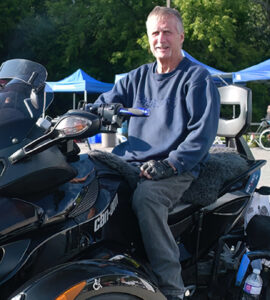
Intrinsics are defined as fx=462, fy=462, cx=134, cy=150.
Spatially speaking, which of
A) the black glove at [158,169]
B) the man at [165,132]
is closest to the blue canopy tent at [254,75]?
the man at [165,132]

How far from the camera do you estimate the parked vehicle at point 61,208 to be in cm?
176

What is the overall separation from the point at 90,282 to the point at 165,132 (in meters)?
1.11

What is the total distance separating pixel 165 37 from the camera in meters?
2.79

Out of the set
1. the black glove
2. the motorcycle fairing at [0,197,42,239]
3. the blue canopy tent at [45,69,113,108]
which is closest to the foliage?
the blue canopy tent at [45,69,113,108]

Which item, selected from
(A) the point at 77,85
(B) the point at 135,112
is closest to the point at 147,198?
(B) the point at 135,112

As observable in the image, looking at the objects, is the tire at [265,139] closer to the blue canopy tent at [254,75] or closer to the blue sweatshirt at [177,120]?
the blue canopy tent at [254,75]

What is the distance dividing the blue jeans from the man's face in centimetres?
87

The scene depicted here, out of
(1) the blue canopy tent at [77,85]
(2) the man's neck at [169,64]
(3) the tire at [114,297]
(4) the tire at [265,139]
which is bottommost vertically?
(4) the tire at [265,139]

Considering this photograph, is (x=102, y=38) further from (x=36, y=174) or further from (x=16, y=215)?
(x=16, y=215)

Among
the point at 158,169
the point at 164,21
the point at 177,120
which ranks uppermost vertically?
the point at 164,21

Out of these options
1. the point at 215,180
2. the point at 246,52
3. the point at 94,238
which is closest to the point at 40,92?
the point at 94,238

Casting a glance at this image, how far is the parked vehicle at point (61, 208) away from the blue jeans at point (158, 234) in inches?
3.2

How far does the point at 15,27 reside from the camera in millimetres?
27656

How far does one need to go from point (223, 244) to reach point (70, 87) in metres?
15.4
